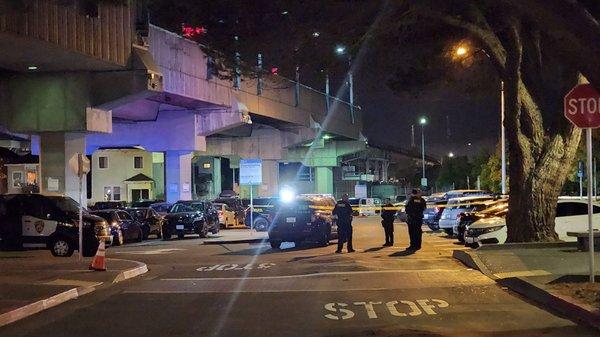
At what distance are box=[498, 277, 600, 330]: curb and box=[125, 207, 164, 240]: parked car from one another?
69.8ft

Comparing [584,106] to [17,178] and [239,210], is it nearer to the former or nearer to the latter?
[239,210]

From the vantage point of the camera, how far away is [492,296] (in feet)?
39.8

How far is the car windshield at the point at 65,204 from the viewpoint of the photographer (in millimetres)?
22500

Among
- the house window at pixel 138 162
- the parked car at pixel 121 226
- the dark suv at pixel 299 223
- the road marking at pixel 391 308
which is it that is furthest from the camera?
the house window at pixel 138 162

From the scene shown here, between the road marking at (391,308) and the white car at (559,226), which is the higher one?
the white car at (559,226)

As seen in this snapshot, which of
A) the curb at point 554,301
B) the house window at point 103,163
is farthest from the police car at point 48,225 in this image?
the house window at point 103,163

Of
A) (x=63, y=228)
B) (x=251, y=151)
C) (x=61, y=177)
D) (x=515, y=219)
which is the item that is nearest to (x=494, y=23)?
(x=515, y=219)

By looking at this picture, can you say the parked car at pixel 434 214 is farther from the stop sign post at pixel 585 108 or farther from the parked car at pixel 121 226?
A: the stop sign post at pixel 585 108

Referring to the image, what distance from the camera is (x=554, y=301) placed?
35.7 feet

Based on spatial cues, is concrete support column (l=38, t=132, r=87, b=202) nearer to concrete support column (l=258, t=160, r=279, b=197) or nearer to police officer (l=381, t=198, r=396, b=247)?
police officer (l=381, t=198, r=396, b=247)

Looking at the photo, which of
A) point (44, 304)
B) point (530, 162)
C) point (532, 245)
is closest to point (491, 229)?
point (530, 162)

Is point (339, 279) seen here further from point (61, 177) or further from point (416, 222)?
point (61, 177)

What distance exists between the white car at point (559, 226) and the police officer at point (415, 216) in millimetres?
1547

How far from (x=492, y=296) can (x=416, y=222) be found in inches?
368
